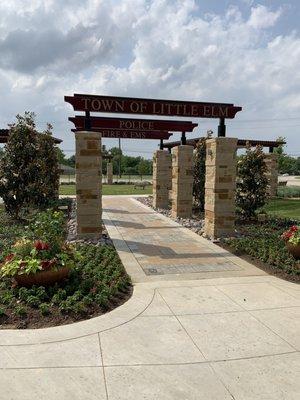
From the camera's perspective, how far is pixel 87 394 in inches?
137

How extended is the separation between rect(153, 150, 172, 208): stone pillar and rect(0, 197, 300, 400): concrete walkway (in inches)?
456

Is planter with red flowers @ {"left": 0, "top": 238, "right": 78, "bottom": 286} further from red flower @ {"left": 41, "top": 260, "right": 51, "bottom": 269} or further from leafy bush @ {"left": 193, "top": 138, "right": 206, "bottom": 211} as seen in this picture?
leafy bush @ {"left": 193, "top": 138, "right": 206, "bottom": 211}

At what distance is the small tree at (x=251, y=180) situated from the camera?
13516mm

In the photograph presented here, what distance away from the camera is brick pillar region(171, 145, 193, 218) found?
14.5 m

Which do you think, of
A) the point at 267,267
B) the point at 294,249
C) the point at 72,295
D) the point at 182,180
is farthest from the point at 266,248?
the point at 182,180

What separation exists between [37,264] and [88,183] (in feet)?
16.0

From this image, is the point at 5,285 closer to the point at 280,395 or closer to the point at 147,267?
the point at 147,267

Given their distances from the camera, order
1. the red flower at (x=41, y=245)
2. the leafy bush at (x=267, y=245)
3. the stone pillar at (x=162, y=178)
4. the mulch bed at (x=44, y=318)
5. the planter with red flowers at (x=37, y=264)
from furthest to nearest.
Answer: the stone pillar at (x=162, y=178), the leafy bush at (x=267, y=245), the red flower at (x=41, y=245), the planter with red flowers at (x=37, y=264), the mulch bed at (x=44, y=318)

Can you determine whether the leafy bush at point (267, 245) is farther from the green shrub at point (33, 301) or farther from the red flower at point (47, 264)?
the green shrub at point (33, 301)

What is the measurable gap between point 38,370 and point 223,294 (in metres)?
3.36

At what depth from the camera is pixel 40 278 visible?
6020 mm

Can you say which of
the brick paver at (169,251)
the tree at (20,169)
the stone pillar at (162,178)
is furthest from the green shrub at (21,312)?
the stone pillar at (162,178)

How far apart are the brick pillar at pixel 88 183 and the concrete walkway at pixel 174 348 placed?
12.4ft

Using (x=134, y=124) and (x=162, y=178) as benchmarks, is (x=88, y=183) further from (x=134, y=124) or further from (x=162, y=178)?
(x=162, y=178)
